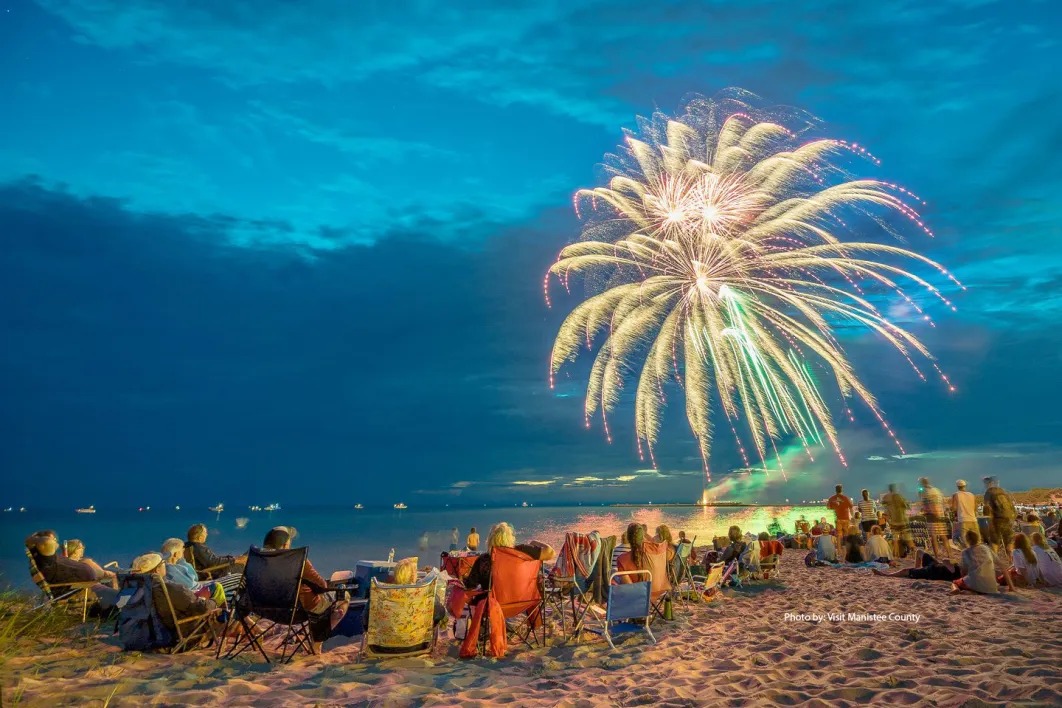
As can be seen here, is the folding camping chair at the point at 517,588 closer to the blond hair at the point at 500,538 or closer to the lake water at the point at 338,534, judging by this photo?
the blond hair at the point at 500,538

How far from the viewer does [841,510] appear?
52.9 feet

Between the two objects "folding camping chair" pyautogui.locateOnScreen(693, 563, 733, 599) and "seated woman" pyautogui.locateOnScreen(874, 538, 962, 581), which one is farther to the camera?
"seated woman" pyautogui.locateOnScreen(874, 538, 962, 581)

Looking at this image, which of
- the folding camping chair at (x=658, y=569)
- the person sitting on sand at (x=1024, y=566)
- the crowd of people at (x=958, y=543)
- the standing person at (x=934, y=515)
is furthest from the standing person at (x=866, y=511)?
the folding camping chair at (x=658, y=569)

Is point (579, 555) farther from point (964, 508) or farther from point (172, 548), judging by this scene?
point (964, 508)

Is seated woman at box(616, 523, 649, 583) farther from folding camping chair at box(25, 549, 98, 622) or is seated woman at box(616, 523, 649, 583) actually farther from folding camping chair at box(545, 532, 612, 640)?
folding camping chair at box(25, 549, 98, 622)

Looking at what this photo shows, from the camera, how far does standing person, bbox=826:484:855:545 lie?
52.5 feet

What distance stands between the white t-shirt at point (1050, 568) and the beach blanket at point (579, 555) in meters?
7.31

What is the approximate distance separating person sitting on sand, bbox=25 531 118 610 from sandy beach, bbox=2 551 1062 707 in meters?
0.94

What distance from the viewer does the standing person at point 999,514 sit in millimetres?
11891

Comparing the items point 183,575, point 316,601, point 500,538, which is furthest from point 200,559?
point 500,538

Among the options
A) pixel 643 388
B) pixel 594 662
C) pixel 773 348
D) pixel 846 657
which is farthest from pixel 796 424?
pixel 594 662

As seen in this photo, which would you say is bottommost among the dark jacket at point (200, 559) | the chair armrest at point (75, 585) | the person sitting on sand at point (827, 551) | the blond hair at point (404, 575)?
the person sitting on sand at point (827, 551)

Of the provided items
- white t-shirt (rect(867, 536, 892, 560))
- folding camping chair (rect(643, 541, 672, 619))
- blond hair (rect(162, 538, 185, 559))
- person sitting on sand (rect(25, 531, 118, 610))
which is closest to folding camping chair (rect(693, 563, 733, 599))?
folding camping chair (rect(643, 541, 672, 619))

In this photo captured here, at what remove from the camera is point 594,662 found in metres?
6.04
